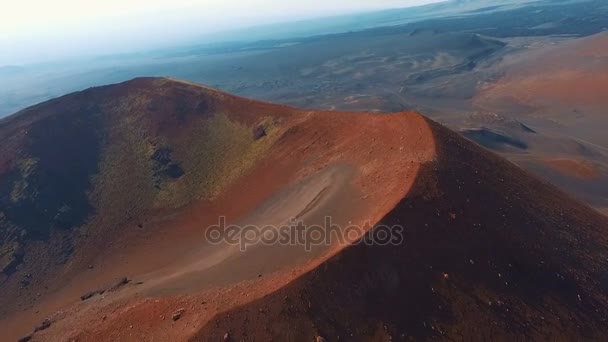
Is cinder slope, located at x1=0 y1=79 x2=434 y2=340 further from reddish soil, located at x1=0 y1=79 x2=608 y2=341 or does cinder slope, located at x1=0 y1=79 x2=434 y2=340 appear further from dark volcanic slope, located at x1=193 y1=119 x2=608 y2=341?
dark volcanic slope, located at x1=193 y1=119 x2=608 y2=341

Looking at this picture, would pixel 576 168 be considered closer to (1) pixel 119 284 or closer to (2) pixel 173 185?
(2) pixel 173 185

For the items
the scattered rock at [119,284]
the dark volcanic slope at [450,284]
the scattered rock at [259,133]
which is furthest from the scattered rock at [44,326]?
the scattered rock at [259,133]

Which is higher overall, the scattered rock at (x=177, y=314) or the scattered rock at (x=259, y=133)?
the scattered rock at (x=259, y=133)

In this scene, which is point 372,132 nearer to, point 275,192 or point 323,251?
point 275,192

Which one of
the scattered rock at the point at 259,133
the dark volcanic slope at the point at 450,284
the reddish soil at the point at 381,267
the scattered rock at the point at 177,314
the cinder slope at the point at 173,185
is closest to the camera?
the dark volcanic slope at the point at 450,284

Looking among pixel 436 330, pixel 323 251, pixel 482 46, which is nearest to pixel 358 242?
pixel 323 251

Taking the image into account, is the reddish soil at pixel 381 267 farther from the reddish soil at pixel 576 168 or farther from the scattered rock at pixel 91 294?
the reddish soil at pixel 576 168

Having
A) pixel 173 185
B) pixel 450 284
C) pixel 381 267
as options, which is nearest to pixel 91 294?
pixel 173 185

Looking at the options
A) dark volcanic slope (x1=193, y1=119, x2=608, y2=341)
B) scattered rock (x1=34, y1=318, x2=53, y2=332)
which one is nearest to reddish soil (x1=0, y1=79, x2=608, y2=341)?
dark volcanic slope (x1=193, y1=119, x2=608, y2=341)
